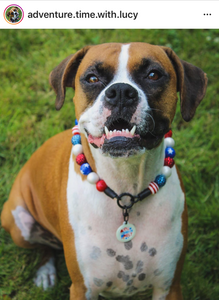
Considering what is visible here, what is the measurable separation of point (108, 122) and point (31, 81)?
313cm

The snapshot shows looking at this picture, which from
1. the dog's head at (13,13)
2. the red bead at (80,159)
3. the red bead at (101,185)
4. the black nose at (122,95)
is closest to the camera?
the black nose at (122,95)

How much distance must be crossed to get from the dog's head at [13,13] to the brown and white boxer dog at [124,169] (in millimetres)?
1449

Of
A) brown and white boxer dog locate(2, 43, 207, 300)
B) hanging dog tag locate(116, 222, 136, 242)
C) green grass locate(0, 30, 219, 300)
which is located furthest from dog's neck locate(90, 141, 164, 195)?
green grass locate(0, 30, 219, 300)

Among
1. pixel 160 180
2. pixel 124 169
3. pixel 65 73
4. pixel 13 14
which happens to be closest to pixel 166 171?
pixel 160 180

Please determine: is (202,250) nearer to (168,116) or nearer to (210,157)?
(210,157)

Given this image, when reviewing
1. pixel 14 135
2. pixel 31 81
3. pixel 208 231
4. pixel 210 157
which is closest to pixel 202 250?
pixel 208 231

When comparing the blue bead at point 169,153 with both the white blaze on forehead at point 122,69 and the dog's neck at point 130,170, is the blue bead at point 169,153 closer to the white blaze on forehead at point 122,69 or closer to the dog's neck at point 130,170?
the dog's neck at point 130,170

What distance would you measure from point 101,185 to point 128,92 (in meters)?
0.69

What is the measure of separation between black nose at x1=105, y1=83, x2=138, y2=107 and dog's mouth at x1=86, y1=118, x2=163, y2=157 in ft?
0.35

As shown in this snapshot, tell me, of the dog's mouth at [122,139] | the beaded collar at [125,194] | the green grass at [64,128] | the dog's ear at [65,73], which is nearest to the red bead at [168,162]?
the beaded collar at [125,194]

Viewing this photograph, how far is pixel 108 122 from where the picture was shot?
225 centimetres

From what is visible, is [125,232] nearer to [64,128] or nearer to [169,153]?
[169,153]

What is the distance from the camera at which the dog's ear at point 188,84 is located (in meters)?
2.58

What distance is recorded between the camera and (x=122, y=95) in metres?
2.17
